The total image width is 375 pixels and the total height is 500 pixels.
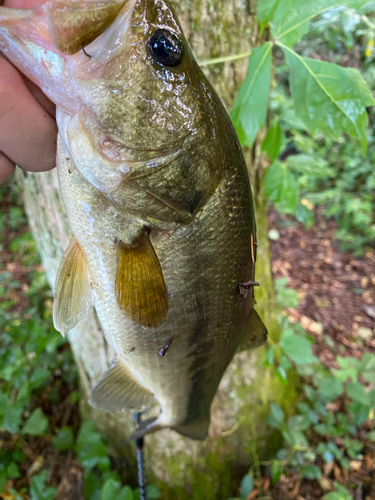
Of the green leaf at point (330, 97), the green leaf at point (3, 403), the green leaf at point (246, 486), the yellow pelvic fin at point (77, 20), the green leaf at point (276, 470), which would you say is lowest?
the green leaf at point (276, 470)

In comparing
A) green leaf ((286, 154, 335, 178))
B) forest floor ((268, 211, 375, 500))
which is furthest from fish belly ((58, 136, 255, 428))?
forest floor ((268, 211, 375, 500))

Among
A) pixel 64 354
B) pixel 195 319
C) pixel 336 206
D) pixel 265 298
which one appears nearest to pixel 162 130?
pixel 195 319

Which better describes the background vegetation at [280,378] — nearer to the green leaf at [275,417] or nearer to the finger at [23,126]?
the green leaf at [275,417]

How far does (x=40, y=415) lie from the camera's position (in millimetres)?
2096

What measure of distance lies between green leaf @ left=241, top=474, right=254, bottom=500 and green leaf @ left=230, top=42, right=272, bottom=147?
7.56ft

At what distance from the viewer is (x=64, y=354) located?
2756mm

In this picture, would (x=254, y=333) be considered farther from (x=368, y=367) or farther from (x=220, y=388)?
(x=368, y=367)

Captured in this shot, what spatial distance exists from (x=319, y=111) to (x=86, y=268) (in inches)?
40.5

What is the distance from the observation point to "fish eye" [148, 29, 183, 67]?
788 millimetres

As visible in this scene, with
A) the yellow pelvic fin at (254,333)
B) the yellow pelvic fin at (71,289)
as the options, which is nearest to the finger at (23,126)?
the yellow pelvic fin at (71,289)

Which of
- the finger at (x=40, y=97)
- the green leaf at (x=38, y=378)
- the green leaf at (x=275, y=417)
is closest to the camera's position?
the finger at (x=40, y=97)

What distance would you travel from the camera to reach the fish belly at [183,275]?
3.10ft

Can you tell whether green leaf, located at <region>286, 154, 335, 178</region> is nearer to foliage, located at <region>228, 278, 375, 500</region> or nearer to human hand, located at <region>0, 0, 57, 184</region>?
foliage, located at <region>228, 278, 375, 500</region>

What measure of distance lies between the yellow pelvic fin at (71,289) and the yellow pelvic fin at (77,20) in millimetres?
546
